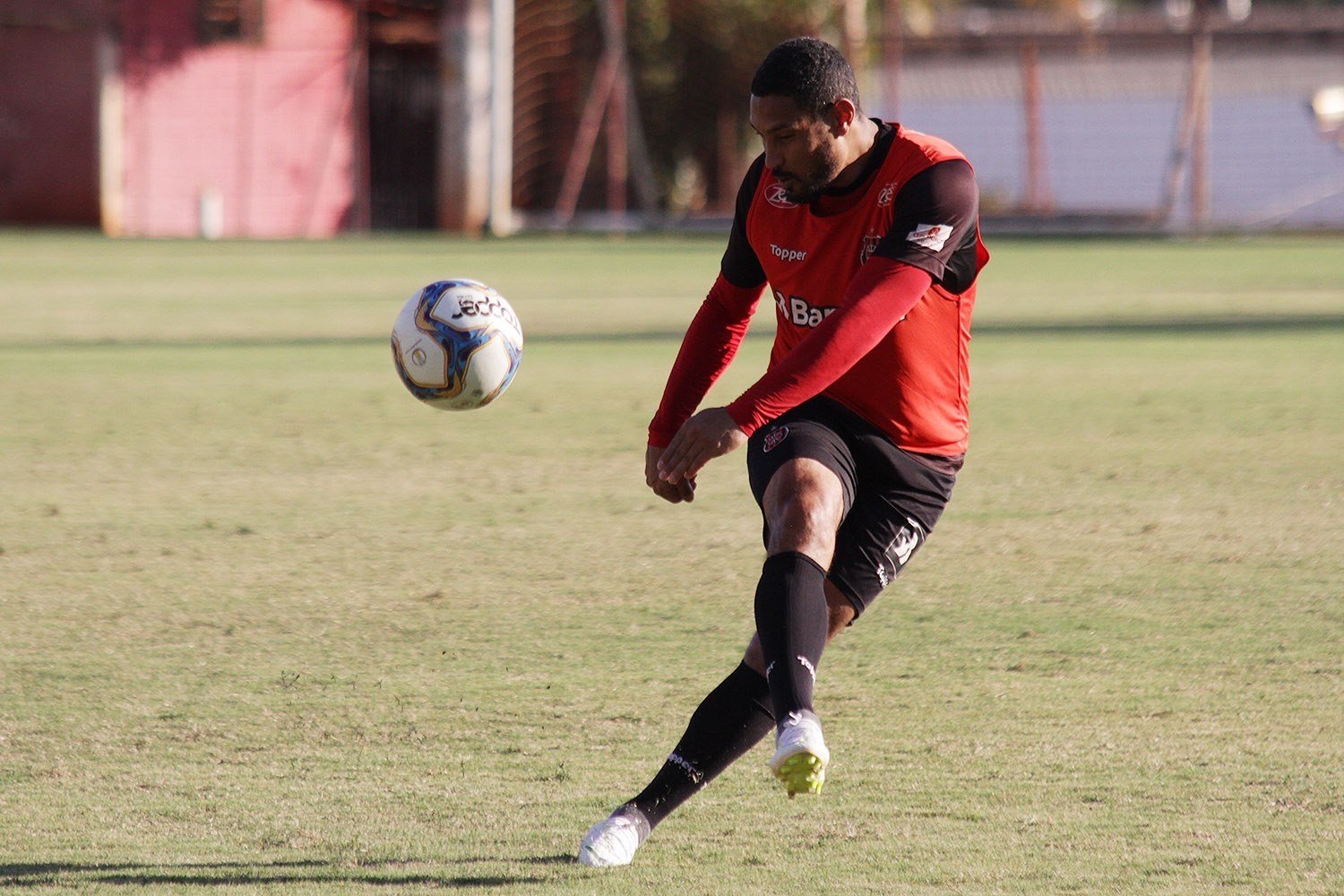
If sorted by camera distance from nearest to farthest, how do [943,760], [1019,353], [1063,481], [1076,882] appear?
[1076,882]
[943,760]
[1063,481]
[1019,353]

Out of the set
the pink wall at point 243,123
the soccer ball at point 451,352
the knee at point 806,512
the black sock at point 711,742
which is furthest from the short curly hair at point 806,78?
the pink wall at point 243,123

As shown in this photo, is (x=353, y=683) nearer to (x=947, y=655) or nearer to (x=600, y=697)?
(x=600, y=697)

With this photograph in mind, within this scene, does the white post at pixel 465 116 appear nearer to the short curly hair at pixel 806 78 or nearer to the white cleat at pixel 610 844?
the short curly hair at pixel 806 78

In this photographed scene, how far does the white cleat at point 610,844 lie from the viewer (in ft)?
13.0

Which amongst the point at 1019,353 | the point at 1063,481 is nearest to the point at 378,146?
the point at 1019,353

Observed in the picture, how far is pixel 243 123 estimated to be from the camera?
33281 mm

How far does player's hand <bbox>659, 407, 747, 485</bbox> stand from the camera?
12.9 feet

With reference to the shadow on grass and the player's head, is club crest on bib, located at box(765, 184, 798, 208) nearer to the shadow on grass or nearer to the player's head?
the player's head

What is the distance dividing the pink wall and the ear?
29.7m

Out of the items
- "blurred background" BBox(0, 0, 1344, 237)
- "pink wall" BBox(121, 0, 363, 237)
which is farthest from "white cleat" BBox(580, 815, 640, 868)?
"pink wall" BBox(121, 0, 363, 237)

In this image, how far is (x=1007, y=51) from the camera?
Result: 3359 cm

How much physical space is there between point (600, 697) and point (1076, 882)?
5.98 feet

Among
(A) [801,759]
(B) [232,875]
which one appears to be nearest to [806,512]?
(A) [801,759]

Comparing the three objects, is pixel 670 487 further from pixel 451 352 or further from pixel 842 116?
pixel 451 352
